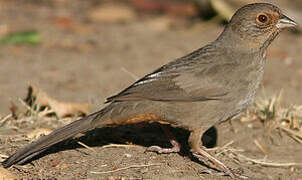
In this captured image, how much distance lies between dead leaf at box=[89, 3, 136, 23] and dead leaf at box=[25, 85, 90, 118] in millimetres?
4301

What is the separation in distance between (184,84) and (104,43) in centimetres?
426

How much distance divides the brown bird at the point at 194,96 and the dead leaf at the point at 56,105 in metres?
1.03

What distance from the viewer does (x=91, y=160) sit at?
4.44 m

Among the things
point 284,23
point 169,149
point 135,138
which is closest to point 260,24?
point 284,23

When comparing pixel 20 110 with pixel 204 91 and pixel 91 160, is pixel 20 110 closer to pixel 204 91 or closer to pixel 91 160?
pixel 91 160

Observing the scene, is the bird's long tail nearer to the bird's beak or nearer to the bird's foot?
the bird's foot

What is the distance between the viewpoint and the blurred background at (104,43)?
6844mm

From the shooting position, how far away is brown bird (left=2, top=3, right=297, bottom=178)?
4.42 metres

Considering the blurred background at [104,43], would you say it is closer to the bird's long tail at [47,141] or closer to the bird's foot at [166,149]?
the bird's foot at [166,149]

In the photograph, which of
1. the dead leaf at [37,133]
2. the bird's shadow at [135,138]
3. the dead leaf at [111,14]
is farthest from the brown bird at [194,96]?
the dead leaf at [111,14]

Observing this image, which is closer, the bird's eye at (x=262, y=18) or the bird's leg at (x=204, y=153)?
the bird's leg at (x=204, y=153)

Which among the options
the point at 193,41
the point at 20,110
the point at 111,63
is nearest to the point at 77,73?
the point at 111,63

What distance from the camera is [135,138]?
17.0 ft

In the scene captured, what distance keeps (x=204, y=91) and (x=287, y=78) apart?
10.3ft
